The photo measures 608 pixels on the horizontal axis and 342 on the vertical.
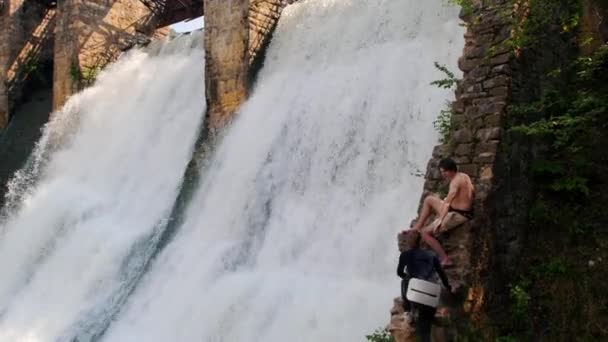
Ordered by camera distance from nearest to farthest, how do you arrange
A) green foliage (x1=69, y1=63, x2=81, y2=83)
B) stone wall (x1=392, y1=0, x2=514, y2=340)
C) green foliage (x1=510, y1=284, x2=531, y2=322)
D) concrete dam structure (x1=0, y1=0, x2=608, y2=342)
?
stone wall (x1=392, y1=0, x2=514, y2=340)
green foliage (x1=510, y1=284, x2=531, y2=322)
concrete dam structure (x1=0, y1=0, x2=608, y2=342)
green foliage (x1=69, y1=63, x2=81, y2=83)

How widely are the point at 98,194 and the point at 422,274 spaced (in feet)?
30.5

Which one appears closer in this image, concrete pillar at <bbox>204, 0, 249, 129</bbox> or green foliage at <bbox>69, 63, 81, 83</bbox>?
concrete pillar at <bbox>204, 0, 249, 129</bbox>

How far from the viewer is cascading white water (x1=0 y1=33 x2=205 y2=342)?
9.35 meters

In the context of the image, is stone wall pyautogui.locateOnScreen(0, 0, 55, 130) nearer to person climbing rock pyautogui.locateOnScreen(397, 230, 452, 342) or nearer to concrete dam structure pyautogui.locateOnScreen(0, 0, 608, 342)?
concrete dam structure pyautogui.locateOnScreen(0, 0, 608, 342)

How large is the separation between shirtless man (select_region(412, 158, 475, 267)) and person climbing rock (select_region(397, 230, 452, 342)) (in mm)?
309

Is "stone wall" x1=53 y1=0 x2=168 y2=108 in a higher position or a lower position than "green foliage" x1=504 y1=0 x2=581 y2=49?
higher

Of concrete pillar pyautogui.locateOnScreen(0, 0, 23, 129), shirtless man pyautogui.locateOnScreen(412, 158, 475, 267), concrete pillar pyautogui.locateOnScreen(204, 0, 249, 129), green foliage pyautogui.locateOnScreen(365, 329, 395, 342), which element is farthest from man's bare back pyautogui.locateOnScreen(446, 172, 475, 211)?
concrete pillar pyautogui.locateOnScreen(0, 0, 23, 129)

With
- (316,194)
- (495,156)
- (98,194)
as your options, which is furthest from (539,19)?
(98,194)

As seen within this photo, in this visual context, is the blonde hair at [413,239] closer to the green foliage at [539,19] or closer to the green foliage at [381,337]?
the green foliage at [381,337]

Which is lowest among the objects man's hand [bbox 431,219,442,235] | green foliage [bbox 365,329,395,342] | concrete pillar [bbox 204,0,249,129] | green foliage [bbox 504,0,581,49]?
green foliage [bbox 365,329,395,342]

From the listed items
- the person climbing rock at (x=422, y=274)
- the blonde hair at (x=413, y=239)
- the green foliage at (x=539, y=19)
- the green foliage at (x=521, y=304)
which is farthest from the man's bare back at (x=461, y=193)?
the green foliage at (x=539, y=19)

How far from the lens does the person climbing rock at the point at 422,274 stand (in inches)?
174

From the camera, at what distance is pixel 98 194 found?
12.4 meters

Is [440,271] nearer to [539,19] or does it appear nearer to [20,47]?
[539,19]
